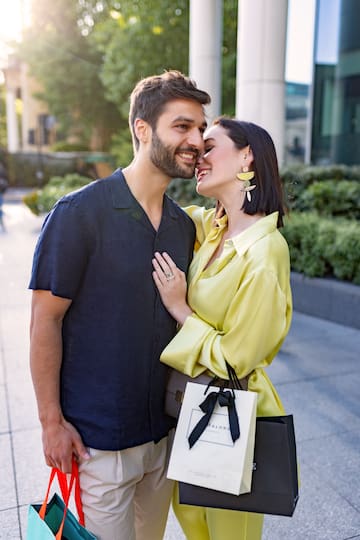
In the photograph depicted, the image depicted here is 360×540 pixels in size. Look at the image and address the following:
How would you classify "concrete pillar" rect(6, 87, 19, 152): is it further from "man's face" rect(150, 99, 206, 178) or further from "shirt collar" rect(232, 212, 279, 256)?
"shirt collar" rect(232, 212, 279, 256)

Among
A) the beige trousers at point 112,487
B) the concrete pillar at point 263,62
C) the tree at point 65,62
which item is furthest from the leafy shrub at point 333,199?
the tree at point 65,62

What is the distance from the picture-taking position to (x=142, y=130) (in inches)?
71.4

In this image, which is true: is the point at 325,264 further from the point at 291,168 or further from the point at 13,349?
the point at 13,349

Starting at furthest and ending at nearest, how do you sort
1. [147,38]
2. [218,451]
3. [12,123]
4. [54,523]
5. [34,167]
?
[12,123]
[34,167]
[147,38]
[54,523]
[218,451]

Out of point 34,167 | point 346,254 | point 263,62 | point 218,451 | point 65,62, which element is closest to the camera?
point 218,451

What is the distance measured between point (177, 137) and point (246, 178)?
0.29m

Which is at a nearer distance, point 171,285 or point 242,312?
point 242,312

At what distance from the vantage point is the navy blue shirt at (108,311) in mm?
1669

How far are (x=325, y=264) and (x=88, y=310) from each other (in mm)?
5349


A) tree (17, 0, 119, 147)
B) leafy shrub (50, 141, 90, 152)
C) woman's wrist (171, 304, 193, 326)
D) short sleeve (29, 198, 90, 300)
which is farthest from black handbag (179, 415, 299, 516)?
leafy shrub (50, 141, 90, 152)

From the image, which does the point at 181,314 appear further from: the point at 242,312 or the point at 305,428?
the point at 305,428

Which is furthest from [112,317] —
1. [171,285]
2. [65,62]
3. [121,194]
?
[65,62]

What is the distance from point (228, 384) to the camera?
5.57 feet

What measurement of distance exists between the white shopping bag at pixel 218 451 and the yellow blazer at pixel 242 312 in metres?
0.12
